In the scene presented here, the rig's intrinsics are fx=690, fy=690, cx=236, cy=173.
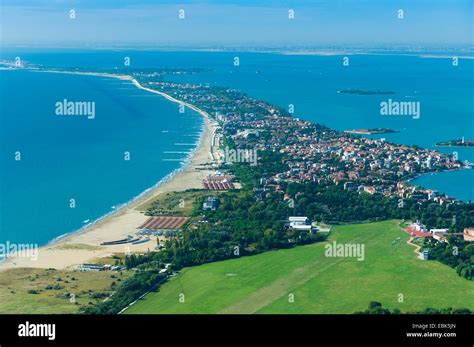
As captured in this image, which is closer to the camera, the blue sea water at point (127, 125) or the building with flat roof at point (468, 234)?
the building with flat roof at point (468, 234)

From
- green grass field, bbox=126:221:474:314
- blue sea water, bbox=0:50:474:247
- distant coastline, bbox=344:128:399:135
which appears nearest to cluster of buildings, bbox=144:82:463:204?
blue sea water, bbox=0:50:474:247

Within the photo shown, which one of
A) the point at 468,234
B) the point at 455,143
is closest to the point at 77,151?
the point at 455,143

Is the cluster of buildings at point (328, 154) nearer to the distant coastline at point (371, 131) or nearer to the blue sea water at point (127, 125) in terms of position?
the blue sea water at point (127, 125)

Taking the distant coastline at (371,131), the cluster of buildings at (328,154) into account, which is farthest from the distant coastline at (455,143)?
the distant coastline at (371,131)

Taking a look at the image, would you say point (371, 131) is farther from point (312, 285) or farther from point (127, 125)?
point (312, 285)

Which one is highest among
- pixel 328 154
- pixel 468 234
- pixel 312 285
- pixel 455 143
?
pixel 455 143
